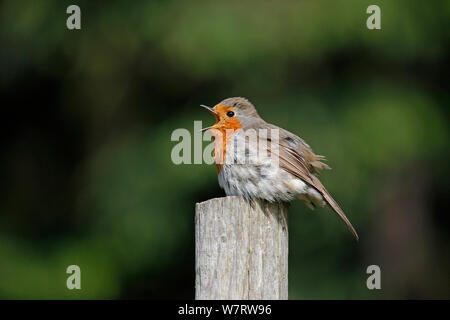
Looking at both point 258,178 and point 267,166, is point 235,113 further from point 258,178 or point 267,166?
point 258,178

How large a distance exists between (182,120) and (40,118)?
2.03 metres

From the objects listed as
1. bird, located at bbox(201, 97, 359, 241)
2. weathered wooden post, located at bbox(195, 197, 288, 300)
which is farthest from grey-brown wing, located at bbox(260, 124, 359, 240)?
weathered wooden post, located at bbox(195, 197, 288, 300)

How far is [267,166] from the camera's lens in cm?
542

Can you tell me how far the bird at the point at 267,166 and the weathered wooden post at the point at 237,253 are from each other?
547mm

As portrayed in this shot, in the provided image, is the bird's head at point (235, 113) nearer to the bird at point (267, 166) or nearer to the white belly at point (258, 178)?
the bird at point (267, 166)

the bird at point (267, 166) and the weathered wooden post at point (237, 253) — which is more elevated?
the bird at point (267, 166)

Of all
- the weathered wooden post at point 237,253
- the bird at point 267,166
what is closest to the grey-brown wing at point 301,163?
the bird at point 267,166

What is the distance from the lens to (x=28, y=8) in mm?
8375

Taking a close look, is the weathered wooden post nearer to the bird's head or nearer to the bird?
the bird

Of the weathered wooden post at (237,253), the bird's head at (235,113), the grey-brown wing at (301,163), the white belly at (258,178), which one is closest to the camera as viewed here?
the weathered wooden post at (237,253)

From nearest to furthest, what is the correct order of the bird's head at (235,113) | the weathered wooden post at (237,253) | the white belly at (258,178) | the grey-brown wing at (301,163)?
the weathered wooden post at (237,253) < the white belly at (258,178) < the grey-brown wing at (301,163) < the bird's head at (235,113)

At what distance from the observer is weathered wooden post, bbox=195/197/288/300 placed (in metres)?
4.34

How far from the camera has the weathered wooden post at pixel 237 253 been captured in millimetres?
4336

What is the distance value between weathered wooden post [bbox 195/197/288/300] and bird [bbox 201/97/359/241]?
1.79 feet
